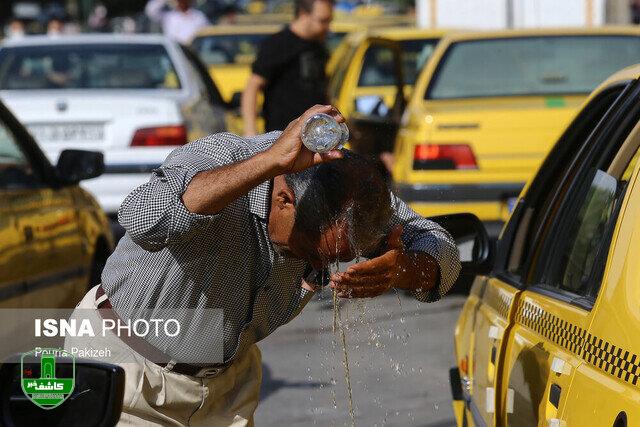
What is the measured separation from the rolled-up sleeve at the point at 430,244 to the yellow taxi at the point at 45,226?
2.22m

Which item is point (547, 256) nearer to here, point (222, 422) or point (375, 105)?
point (222, 422)

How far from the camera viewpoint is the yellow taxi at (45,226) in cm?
558

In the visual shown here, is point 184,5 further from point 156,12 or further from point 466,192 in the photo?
point 466,192

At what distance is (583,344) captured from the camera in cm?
300

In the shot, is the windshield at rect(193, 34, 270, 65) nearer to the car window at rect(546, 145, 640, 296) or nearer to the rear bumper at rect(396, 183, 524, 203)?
the rear bumper at rect(396, 183, 524, 203)

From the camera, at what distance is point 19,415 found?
8.18ft

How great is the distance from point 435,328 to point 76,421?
21.6 ft

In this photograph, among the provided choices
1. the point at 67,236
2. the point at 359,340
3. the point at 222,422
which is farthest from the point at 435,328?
the point at 222,422

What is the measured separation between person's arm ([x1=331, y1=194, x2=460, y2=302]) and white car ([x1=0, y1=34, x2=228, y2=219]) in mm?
6971

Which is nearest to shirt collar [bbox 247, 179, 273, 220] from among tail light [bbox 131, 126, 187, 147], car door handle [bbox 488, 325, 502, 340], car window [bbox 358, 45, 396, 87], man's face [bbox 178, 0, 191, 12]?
car door handle [bbox 488, 325, 502, 340]

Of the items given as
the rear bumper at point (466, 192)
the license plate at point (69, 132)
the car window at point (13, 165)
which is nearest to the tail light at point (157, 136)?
the license plate at point (69, 132)

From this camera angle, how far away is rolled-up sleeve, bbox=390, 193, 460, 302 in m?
3.42

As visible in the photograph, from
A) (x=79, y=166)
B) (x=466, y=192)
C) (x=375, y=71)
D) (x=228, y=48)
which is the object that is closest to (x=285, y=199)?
(x=79, y=166)

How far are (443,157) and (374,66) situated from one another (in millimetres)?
4391
